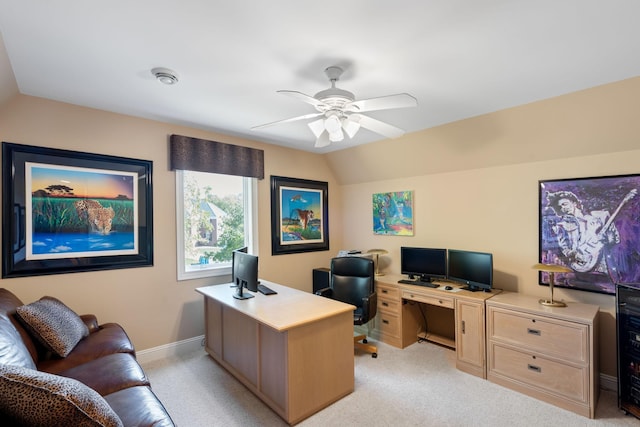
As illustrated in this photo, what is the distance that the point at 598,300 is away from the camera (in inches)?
105

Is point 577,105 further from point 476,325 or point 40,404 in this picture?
point 40,404

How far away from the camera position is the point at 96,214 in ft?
9.27

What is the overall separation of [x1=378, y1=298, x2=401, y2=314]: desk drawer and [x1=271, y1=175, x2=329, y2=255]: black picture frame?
4.57 ft

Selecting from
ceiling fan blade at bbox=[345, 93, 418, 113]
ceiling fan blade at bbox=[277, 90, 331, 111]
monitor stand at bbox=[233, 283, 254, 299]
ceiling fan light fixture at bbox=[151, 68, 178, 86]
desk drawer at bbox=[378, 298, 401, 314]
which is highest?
ceiling fan light fixture at bbox=[151, 68, 178, 86]

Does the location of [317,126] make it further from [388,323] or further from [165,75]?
[388,323]

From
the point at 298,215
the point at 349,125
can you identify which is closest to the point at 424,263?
the point at 298,215

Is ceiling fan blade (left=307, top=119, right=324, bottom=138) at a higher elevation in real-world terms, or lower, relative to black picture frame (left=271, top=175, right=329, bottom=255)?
higher

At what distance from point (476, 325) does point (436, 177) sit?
184 cm

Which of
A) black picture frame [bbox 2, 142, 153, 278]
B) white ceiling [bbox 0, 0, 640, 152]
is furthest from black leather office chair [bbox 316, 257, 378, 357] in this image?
black picture frame [bbox 2, 142, 153, 278]

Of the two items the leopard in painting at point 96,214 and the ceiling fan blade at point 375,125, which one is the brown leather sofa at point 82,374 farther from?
the ceiling fan blade at point 375,125

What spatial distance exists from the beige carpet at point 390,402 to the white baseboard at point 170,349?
10 cm

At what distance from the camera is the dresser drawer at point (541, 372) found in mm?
2275

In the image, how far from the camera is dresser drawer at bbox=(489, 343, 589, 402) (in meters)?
2.28

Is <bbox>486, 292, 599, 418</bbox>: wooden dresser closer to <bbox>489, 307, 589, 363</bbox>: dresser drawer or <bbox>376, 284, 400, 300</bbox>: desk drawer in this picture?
<bbox>489, 307, 589, 363</bbox>: dresser drawer
